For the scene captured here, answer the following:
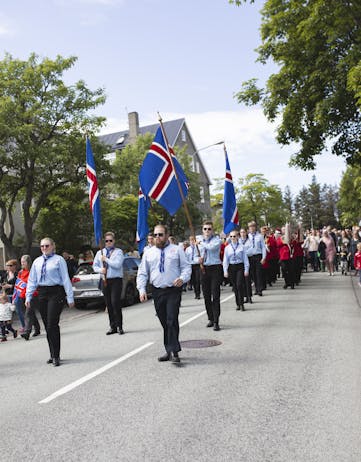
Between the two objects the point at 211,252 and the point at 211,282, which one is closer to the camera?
the point at 211,282

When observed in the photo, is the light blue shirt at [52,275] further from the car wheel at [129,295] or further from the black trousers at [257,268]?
the car wheel at [129,295]

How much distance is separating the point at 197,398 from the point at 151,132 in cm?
5440

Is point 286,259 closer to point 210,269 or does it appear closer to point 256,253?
point 256,253

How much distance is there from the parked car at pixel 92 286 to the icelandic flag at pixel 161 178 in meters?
6.42

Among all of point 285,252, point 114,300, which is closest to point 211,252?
point 114,300

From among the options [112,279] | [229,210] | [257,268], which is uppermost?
[229,210]

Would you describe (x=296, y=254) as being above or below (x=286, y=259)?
above

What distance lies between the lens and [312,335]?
860 cm

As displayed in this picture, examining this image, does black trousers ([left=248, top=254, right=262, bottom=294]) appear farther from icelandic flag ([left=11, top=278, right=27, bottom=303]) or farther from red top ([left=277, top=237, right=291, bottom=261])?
icelandic flag ([left=11, top=278, right=27, bottom=303])

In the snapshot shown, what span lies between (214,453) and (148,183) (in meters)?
7.13

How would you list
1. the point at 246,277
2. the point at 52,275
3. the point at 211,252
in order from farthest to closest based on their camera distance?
the point at 246,277 → the point at 211,252 → the point at 52,275

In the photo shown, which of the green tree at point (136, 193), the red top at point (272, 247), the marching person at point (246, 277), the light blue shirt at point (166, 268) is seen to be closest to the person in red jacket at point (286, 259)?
the red top at point (272, 247)

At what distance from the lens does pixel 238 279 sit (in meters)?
12.1

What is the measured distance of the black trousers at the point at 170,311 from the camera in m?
7.05
